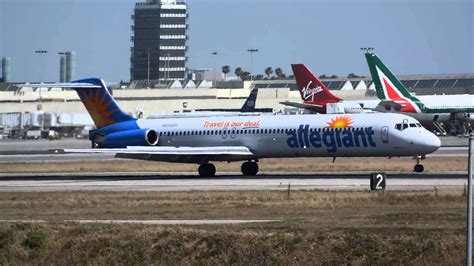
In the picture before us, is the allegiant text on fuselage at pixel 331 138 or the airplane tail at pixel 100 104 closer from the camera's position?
the allegiant text on fuselage at pixel 331 138

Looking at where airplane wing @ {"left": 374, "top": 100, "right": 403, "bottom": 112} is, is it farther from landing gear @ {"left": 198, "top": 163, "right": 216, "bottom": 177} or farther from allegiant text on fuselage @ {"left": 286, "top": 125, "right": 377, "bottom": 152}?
allegiant text on fuselage @ {"left": 286, "top": 125, "right": 377, "bottom": 152}

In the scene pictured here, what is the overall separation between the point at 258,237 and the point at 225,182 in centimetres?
2671

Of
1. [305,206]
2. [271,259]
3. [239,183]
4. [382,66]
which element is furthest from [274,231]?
[382,66]

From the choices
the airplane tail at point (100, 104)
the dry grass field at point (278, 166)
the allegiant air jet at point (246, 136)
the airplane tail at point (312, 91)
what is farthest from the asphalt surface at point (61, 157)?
the airplane tail at point (312, 91)

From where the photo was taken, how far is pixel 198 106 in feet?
513

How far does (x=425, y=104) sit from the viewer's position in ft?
391

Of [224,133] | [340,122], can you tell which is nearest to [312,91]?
[224,133]

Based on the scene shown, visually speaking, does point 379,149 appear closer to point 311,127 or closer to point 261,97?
point 311,127

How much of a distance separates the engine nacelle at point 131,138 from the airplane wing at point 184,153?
6.52 feet

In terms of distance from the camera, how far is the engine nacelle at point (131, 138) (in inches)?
2734

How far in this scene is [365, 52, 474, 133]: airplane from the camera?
117812 mm

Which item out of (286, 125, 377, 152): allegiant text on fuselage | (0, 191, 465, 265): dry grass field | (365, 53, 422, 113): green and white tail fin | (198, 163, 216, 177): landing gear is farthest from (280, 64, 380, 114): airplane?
(0, 191, 465, 265): dry grass field

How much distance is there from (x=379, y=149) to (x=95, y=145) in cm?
1891

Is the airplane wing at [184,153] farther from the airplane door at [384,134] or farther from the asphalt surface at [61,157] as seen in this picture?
the asphalt surface at [61,157]
